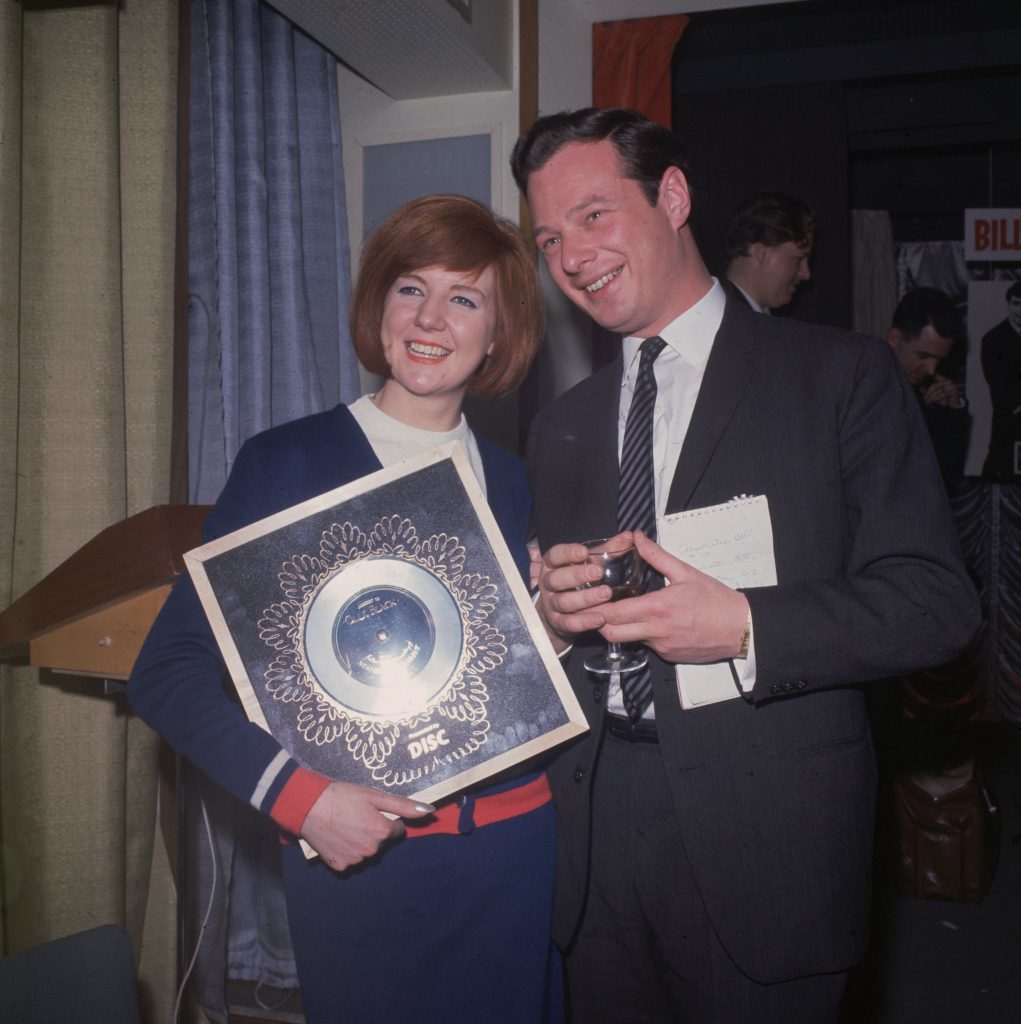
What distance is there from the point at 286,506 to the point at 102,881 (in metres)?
1.40

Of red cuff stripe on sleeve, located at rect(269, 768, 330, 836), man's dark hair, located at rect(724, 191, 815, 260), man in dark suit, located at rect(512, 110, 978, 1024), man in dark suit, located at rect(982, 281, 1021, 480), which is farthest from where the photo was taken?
man in dark suit, located at rect(982, 281, 1021, 480)

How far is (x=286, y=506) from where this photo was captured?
1425 mm

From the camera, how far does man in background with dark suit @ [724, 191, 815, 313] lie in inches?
→ 148

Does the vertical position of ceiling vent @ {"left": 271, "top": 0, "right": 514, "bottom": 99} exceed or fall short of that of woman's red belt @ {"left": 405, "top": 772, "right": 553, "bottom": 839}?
it exceeds it

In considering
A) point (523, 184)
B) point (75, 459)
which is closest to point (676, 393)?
point (523, 184)

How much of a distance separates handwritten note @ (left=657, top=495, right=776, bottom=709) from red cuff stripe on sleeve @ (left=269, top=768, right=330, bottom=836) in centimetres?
57

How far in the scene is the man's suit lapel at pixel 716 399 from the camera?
1427 mm

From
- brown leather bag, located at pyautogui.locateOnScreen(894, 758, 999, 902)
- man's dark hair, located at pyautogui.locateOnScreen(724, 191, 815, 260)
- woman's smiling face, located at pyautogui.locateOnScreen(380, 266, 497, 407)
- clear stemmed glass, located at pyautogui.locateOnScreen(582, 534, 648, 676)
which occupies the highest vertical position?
man's dark hair, located at pyautogui.locateOnScreen(724, 191, 815, 260)

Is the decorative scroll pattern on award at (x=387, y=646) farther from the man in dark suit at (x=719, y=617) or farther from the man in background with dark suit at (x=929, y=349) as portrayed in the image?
the man in background with dark suit at (x=929, y=349)

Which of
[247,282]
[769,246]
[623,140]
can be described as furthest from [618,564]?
[769,246]

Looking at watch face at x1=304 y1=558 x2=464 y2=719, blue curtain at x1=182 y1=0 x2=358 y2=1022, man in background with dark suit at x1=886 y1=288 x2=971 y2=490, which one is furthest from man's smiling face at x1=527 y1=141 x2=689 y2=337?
man in background with dark suit at x1=886 y1=288 x2=971 y2=490

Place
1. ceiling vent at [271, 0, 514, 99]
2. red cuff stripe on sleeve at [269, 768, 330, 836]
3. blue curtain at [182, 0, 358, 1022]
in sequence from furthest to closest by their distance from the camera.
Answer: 1. blue curtain at [182, 0, 358, 1022]
2. ceiling vent at [271, 0, 514, 99]
3. red cuff stripe on sleeve at [269, 768, 330, 836]

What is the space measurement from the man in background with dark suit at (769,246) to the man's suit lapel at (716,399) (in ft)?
7.73

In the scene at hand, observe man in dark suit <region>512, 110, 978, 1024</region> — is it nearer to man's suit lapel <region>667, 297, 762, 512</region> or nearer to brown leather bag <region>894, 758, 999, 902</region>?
man's suit lapel <region>667, 297, 762, 512</region>
